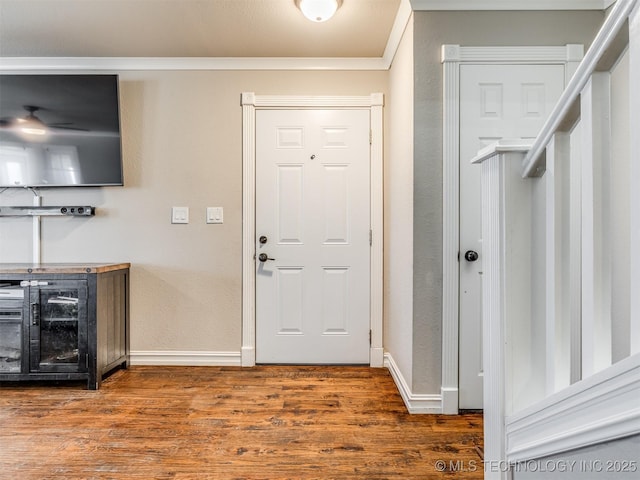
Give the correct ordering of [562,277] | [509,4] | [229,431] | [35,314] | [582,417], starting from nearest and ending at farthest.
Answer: [582,417], [562,277], [229,431], [509,4], [35,314]

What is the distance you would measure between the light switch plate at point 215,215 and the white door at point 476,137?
1758mm

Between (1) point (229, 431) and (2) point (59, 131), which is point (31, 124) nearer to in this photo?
(2) point (59, 131)

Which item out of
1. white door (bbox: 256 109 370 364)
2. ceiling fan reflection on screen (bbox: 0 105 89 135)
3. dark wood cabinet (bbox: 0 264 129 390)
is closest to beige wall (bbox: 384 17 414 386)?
white door (bbox: 256 109 370 364)

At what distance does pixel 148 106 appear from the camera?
2893 millimetres

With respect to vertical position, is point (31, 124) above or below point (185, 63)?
below

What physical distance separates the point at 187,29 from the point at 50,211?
1724mm

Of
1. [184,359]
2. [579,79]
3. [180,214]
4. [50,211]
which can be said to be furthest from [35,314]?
[579,79]

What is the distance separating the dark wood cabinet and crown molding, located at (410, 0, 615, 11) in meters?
2.59

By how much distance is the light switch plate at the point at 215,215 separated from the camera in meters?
2.89

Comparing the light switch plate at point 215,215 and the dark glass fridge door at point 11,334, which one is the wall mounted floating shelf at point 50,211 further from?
the light switch plate at point 215,215

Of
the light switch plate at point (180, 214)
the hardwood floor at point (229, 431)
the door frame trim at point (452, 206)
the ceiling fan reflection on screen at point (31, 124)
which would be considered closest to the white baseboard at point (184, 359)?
the hardwood floor at point (229, 431)

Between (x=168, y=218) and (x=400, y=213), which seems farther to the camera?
(x=168, y=218)

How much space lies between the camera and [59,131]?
2795 mm

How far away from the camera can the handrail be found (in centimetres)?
76
